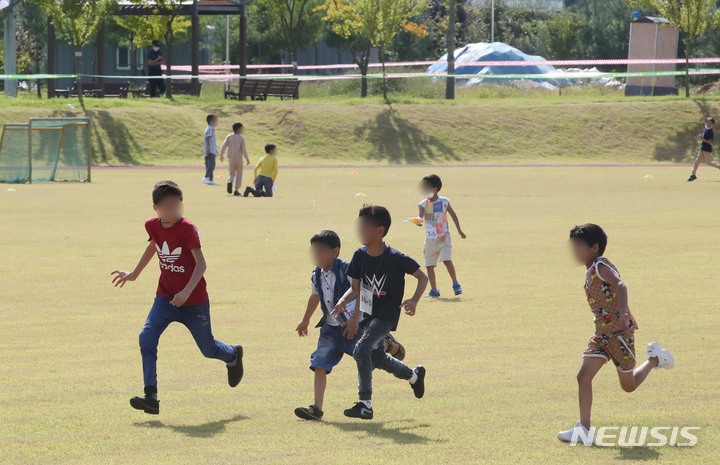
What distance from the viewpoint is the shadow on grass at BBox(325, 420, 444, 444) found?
731cm

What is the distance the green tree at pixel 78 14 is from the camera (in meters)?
48.4

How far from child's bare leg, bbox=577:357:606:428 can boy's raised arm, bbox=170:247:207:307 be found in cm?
256

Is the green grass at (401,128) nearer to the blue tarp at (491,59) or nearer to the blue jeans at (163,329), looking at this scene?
the blue tarp at (491,59)

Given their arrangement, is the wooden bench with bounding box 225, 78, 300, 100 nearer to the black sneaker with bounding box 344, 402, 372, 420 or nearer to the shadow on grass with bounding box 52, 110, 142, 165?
the shadow on grass with bounding box 52, 110, 142, 165

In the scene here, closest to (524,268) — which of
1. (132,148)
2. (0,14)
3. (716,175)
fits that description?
(716,175)

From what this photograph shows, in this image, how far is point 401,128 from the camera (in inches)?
1946

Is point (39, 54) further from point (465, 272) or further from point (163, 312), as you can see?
point (163, 312)

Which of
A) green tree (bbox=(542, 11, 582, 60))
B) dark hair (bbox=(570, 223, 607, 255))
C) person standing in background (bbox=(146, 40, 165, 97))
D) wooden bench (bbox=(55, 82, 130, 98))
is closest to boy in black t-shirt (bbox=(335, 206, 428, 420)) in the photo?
dark hair (bbox=(570, 223, 607, 255))

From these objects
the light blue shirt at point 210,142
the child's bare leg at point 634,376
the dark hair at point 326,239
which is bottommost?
the light blue shirt at point 210,142

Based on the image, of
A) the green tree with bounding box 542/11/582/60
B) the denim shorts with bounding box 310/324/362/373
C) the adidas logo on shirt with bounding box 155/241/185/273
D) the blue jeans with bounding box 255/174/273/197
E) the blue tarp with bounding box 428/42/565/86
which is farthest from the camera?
the green tree with bounding box 542/11/582/60

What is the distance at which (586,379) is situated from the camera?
23.8 feet

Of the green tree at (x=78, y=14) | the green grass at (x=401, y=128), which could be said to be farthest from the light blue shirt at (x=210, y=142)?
the green tree at (x=78, y=14)

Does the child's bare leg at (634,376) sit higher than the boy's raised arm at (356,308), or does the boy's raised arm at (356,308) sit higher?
the boy's raised arm at (356,308)

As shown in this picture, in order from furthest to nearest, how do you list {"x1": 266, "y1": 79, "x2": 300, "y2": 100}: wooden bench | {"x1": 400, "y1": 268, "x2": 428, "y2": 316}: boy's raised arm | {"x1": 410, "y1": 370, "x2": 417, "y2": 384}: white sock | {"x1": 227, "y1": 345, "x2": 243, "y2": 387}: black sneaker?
{"x1": 266, "y1": 79, "x2": 300, "y2": 100}: wooden bench
{"x1": 227, "y1": 345, "x2": 243, "y2": 387}: black sneaker
{"x1": 410, "y1": 370, "x2": 417, "y2": 384}: white sock
{"x1": 400, "y1": 268, "x2": 428, "y2": 316}: boy's raised arm
